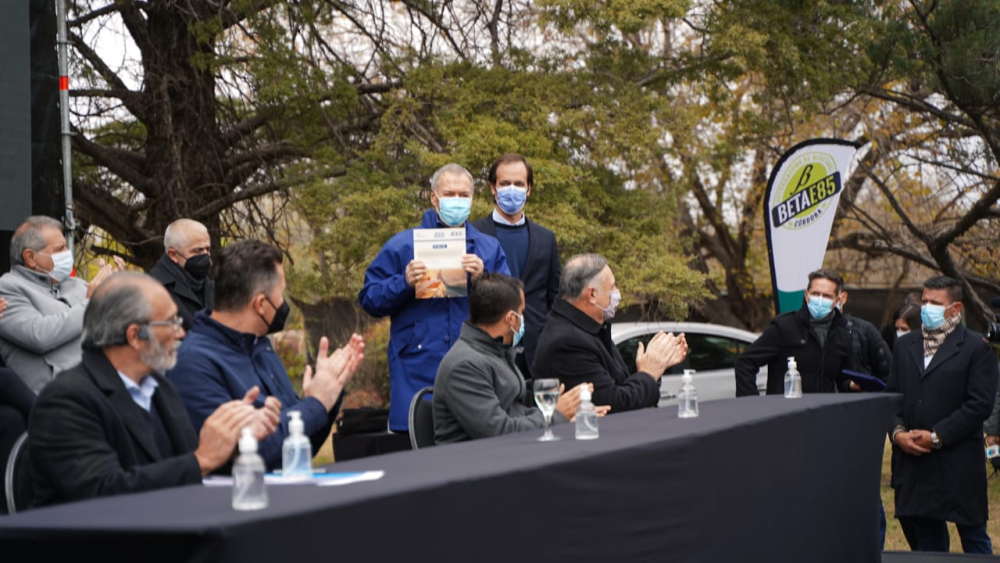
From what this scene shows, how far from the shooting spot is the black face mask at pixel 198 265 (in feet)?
17.4

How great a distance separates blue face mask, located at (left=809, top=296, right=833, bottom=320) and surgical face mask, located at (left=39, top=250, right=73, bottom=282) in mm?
3983

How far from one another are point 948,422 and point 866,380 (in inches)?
22.5

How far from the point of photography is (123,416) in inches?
111

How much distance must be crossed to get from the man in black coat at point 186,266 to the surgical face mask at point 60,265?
0.41 m

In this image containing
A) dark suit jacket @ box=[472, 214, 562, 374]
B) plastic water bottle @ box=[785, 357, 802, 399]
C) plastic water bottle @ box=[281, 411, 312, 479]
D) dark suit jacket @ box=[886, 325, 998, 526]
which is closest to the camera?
plastic water bottle @ box=[281, 411, 312, 479]

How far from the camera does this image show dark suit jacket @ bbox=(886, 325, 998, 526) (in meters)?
5.51

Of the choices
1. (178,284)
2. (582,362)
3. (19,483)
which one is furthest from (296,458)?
(178,284)

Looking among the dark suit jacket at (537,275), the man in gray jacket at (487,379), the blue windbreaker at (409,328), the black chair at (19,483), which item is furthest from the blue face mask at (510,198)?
the black chair at (19,483)

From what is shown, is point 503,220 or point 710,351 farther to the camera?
point 710,351

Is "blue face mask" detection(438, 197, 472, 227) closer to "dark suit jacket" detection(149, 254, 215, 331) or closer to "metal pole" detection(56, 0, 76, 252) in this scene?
"dark suit jacket" detection(149, 254, 215, 331)

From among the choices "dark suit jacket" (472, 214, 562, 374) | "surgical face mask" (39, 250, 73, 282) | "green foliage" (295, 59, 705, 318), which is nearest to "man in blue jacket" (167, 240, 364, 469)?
"surgical face mask" (39, 250, 73, 282)

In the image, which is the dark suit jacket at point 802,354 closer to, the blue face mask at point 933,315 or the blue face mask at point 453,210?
the blue face mask at point 933,315

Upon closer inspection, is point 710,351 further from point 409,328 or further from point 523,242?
point 409,328

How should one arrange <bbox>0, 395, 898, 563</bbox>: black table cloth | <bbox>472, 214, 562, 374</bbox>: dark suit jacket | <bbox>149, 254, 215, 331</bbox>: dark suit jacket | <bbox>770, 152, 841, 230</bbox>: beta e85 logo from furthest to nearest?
<bbox>770, 152, 841, 230</bbox>: beta e85 logo → <bbox>472, 214, 562, 374</bbox>: dark suit jacket → <bbox>149, 254, 215, 331</bbox>: dark suit jacket → <bbox>0, 395, 898, 563</bbox>: black table cloth
